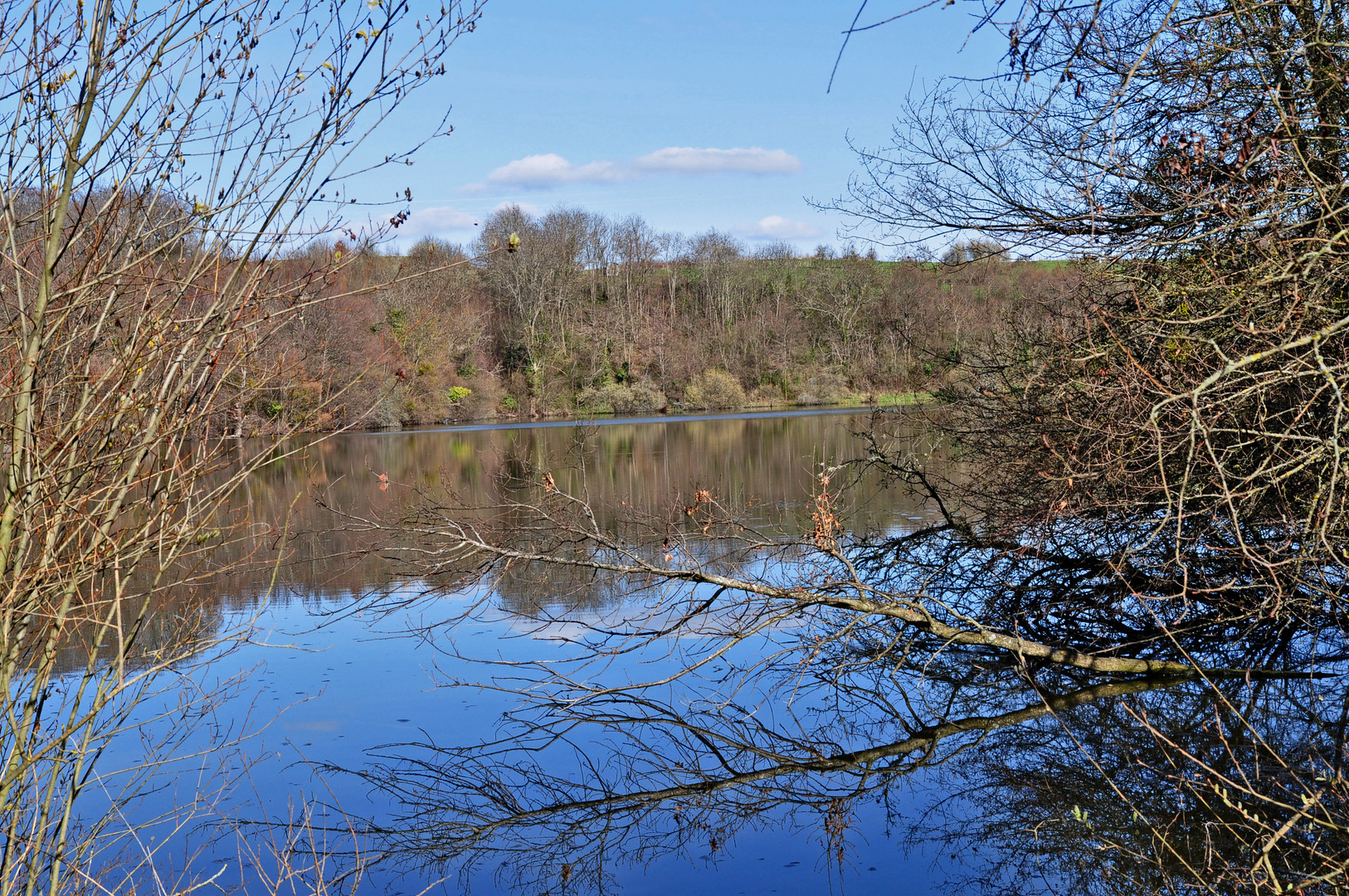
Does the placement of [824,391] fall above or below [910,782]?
below

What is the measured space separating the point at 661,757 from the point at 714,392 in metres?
45.3

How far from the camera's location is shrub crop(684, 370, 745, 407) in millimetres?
51312

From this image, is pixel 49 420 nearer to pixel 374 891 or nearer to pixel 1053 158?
pixel 374 891

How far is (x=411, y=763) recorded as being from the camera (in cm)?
648

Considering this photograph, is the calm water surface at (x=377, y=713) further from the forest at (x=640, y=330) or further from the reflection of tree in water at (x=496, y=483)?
the forest at (x=640, y=330)

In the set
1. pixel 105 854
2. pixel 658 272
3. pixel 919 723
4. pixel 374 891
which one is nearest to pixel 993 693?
pixel 919 723

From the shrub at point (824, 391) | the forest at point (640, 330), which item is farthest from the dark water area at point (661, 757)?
the shrub at point (824, 391)

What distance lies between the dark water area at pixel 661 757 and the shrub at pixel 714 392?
4118 centimetres

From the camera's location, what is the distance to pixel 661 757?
6.52 metres

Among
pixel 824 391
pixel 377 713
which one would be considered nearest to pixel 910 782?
pixel 377 713

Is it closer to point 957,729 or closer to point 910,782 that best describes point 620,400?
point 957,729

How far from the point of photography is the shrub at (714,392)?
5131 cm

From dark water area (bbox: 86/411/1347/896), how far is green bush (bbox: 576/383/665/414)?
3937 centimetres

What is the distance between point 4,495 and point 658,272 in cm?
5813
